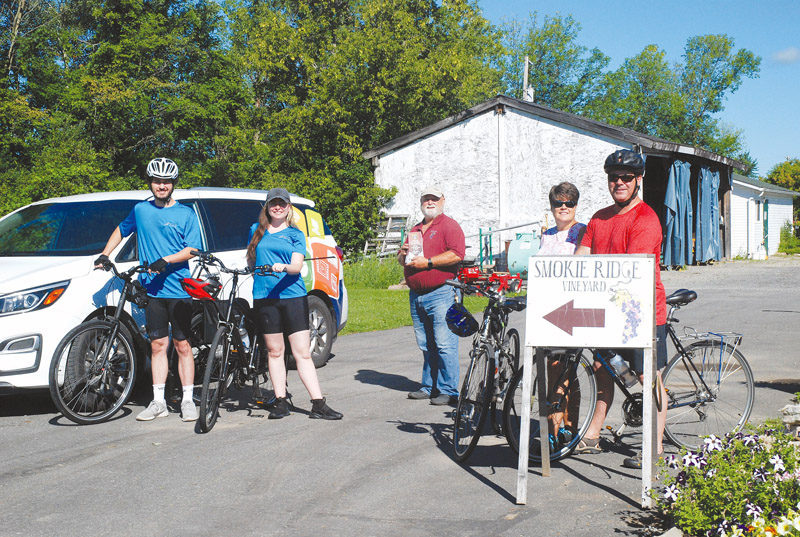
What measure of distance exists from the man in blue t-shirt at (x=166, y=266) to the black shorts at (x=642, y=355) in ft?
12.2

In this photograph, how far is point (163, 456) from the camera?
5.79 meters

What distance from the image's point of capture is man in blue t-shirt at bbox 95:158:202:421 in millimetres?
6777

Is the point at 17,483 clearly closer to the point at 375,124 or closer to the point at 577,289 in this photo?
the point at 577,289

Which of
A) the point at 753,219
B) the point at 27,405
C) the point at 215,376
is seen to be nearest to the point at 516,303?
the point at 215,376

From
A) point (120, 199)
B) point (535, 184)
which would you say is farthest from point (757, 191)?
point (120, 199)

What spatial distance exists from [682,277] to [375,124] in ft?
52.0

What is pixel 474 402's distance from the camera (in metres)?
5.53

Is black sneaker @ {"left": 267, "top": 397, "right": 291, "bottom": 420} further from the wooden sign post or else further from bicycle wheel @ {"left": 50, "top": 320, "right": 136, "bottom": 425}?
the wooden sign post

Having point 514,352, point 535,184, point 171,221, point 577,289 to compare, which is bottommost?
point 514,352

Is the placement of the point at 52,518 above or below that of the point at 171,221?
below

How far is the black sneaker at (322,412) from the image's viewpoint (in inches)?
272

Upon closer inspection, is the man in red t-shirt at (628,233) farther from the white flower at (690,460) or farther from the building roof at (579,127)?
the building roof at (579,127)

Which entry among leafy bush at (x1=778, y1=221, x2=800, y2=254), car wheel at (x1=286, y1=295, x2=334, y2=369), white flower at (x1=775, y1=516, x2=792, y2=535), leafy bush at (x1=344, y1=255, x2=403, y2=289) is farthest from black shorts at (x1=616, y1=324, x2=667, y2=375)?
leafy bush at (x1=778, y1=221, x2=800, y2=254)

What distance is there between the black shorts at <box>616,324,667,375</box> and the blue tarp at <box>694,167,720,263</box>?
81.8 feet
